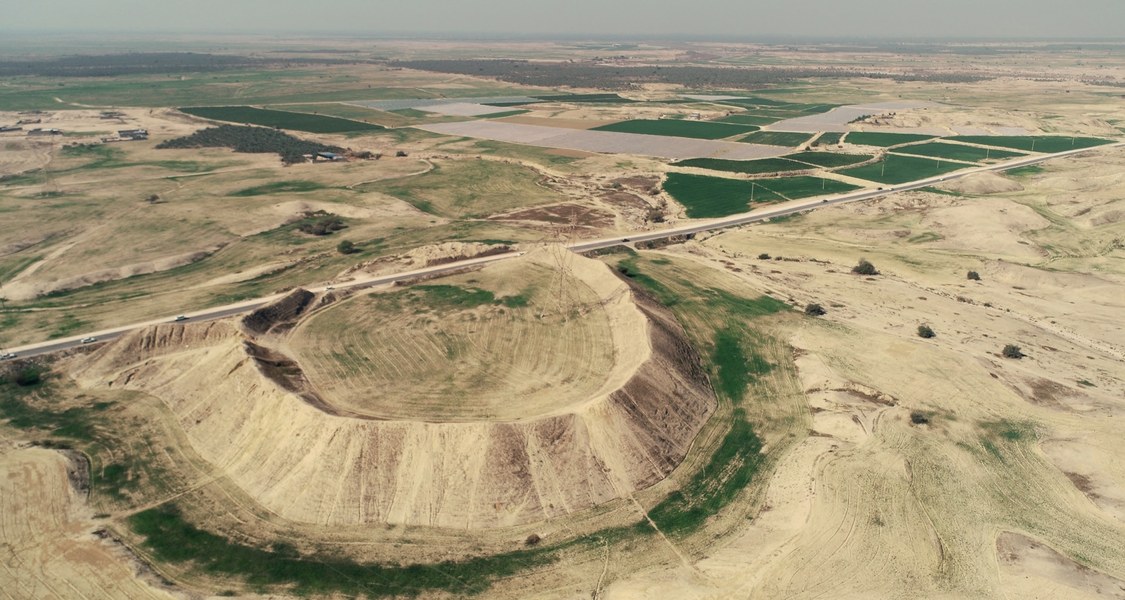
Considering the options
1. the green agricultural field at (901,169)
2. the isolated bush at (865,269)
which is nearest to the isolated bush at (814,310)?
the isolated bush at (865,269)

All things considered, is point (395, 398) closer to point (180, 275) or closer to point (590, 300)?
point (590, 300)

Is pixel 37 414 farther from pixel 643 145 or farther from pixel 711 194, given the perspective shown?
pixel 643 145

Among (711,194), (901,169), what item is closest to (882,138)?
(901,169)

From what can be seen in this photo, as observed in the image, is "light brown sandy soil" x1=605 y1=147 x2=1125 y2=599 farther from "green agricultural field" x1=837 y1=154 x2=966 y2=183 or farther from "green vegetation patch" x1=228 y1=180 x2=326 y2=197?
"green vegetation patch" x1=228 y1=180 x2=326 y2=197

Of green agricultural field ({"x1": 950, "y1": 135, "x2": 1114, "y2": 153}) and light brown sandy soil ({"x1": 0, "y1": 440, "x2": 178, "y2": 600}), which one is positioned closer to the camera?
light brown sandy soil ({"x1": 0, "y1": 440, "x2": 178, "y2": 600})

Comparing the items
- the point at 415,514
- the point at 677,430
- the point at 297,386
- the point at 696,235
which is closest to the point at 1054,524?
the point at 677,430

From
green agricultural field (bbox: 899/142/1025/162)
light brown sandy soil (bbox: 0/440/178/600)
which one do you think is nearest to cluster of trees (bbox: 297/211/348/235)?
light brown sandy soil (bbox: 0/440/178/600)
